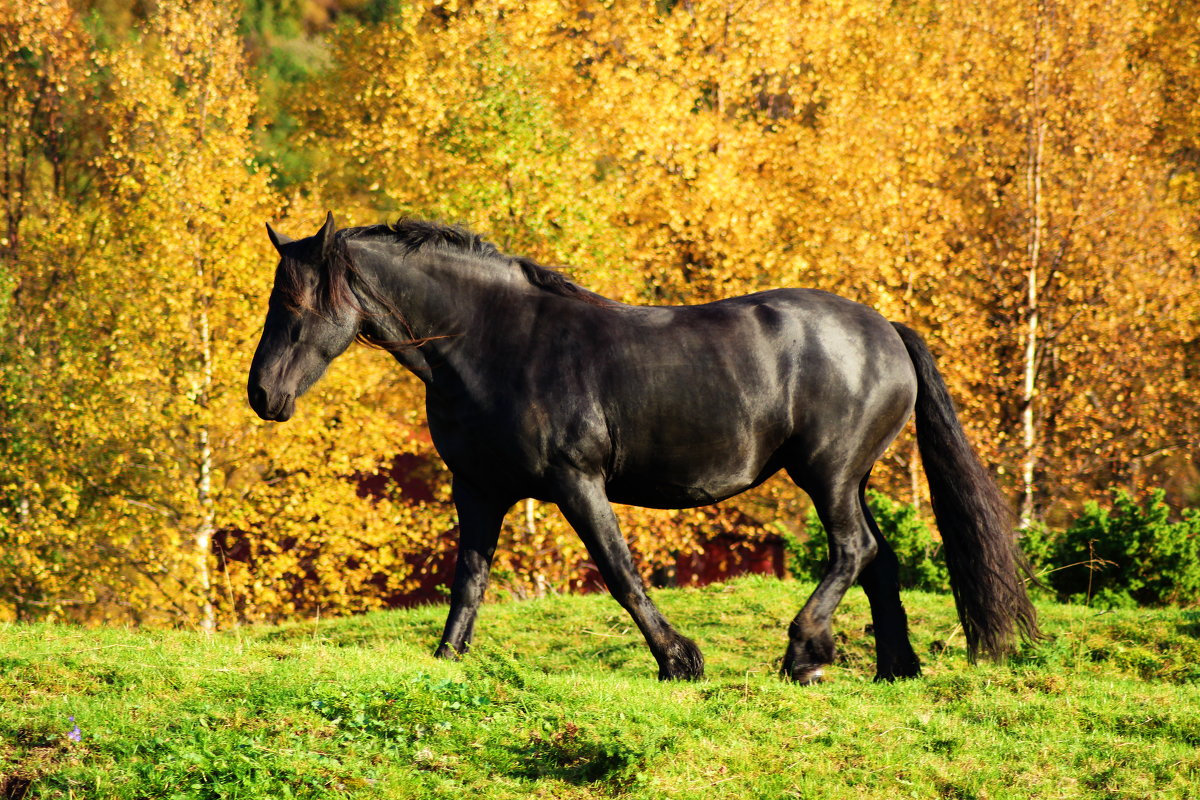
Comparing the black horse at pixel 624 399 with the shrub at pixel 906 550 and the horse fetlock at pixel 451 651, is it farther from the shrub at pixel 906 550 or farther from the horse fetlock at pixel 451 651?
the shrub at pixel 906 550

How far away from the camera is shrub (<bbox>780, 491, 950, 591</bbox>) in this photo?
496 inches

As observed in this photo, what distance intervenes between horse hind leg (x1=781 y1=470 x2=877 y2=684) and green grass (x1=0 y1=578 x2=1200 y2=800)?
0.26 metres

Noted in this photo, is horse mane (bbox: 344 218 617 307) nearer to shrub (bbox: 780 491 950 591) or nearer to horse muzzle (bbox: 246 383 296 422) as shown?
horse muzzle (bbox: 246 383 296 422)

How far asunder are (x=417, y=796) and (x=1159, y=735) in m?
3.62

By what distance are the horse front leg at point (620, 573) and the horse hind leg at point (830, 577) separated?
2.17 ft

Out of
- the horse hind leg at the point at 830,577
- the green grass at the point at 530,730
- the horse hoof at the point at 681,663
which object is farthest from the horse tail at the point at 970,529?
the horse hoof at the point at 681,663

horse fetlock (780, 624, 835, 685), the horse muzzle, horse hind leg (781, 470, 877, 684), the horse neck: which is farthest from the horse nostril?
horse fetlock (780, 624, 835, 685)

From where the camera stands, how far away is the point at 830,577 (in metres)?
6.93

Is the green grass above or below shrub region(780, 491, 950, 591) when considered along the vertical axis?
below

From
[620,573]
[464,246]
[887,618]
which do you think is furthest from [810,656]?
[464,246]

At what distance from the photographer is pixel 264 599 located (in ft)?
68.2

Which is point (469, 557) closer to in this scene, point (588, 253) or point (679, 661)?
point (679, 661)

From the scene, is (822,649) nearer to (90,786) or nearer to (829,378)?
(829,378)

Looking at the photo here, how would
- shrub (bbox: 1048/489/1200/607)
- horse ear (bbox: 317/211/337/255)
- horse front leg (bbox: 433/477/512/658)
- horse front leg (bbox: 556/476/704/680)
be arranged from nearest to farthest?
horse ear (bbox: 317/211/337/255) → horse front leg (bbox: 556/476/704/680) → horse front leg (bbox: 433/477/512/658) → shrub (bbox: 1048/489/1200/607)
